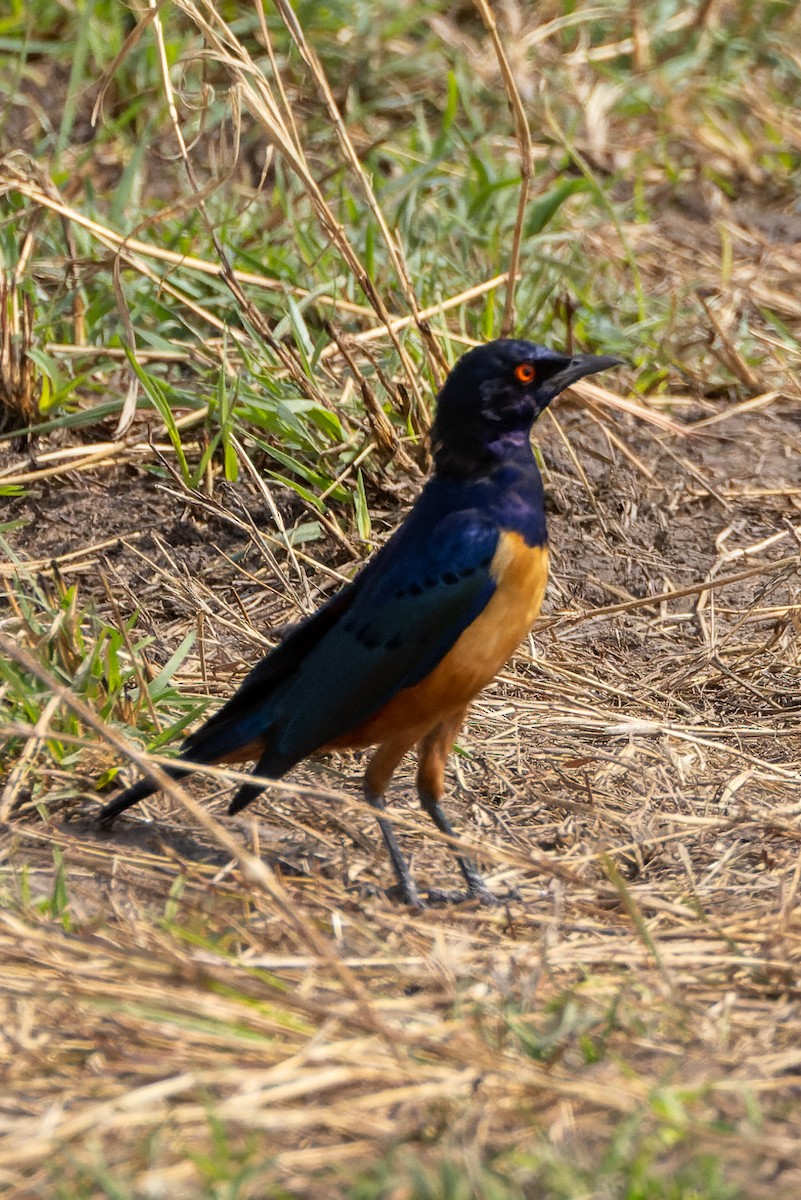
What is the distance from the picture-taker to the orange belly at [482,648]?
348 cm

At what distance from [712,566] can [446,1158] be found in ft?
10.5

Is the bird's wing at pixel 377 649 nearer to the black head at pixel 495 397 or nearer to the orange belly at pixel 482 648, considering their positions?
the orange belly at pixel 482 648

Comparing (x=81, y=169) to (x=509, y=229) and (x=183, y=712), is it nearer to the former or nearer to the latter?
(x=509, y=229)

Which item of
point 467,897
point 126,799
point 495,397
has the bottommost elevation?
point 467,897

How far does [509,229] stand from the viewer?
6211 millimetres

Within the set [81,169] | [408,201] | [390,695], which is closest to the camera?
[390,695]

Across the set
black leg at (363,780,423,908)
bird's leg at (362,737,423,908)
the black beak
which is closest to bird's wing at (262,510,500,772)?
bird's leg at (362,737,423,908)

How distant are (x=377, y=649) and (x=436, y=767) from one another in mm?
375

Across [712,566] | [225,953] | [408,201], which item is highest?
[408,201]

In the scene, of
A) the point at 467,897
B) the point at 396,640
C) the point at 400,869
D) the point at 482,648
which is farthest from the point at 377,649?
the point at 467,897

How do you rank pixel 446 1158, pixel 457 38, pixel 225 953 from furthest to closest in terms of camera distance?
pixel 457 38 < pixel 225 953 < pixel 446 1158

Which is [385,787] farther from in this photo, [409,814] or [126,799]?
[126,799]

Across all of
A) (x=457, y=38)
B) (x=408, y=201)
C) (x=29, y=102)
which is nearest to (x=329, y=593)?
(x=408, y=201)

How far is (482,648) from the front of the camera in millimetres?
3475
